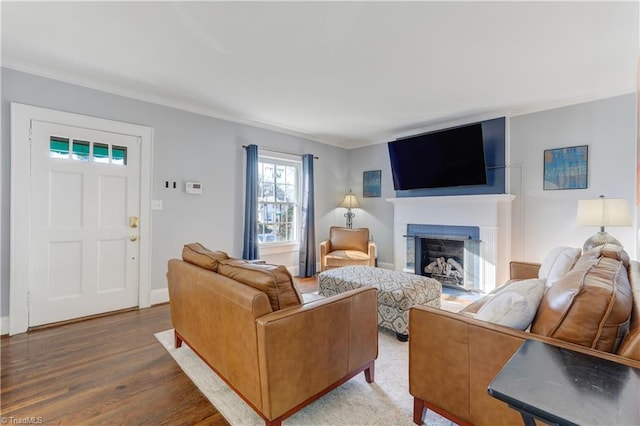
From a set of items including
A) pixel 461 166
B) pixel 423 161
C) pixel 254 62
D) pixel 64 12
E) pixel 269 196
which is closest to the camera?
pixel 64 12

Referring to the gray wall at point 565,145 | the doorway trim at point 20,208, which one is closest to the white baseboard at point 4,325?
the doorway trim at point 20,208

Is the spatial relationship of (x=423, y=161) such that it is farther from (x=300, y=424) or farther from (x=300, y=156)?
(x=300, y=424)

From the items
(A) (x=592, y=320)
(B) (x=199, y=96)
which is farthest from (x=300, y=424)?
(B) (x=199, y=96)

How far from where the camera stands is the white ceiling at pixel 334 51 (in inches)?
77.3

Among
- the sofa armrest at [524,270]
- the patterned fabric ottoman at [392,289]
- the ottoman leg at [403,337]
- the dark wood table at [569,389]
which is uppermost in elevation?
the dark wood table at [569,389]

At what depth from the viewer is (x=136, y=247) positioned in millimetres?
3404

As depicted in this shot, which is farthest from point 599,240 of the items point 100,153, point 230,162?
point 100,153

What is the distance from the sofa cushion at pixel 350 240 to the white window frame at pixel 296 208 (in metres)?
0.66

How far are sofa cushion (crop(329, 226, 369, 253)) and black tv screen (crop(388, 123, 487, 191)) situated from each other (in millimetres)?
1003

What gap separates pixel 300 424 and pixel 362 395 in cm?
45

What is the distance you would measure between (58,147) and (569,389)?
160 inches

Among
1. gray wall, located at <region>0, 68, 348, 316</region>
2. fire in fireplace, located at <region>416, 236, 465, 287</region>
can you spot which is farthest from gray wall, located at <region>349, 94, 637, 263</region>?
gray wall, located at <region>0, 68, 348, 316</region>

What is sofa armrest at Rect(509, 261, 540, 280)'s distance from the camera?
292 cm

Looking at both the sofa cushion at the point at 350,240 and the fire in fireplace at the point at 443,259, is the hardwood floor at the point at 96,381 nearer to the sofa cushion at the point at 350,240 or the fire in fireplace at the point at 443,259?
the sofa cushion at the point at 350,240
